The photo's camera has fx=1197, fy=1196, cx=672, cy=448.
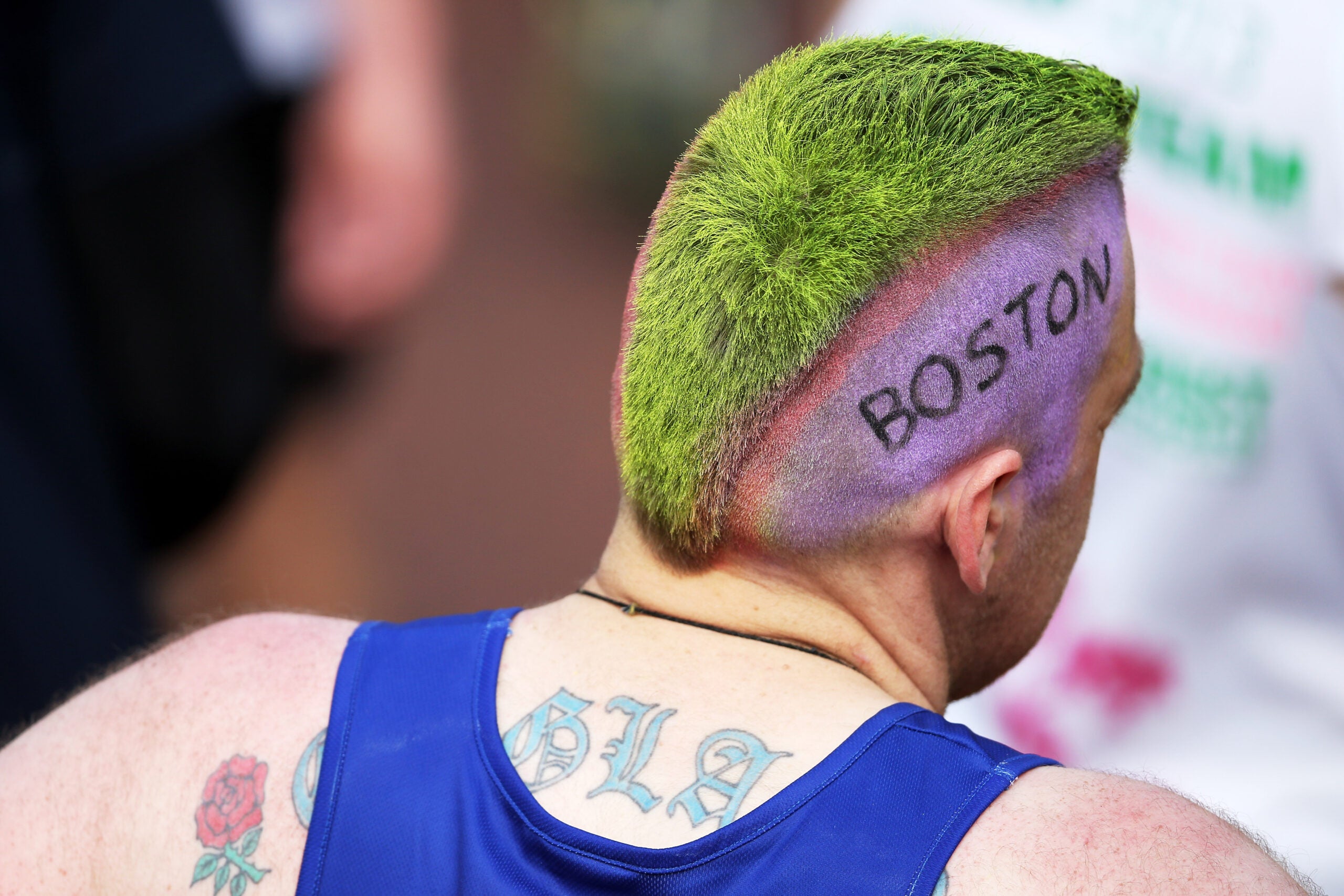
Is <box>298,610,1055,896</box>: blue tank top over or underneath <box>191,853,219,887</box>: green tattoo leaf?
over

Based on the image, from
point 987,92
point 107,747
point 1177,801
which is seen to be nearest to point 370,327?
point 107,747

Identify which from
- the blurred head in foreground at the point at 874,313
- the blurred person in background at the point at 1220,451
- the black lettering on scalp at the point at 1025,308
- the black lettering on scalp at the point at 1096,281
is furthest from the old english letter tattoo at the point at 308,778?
the blurred person in background at the point at 1220,451

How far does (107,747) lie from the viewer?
149 cm

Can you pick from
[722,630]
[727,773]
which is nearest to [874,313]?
[722,630]

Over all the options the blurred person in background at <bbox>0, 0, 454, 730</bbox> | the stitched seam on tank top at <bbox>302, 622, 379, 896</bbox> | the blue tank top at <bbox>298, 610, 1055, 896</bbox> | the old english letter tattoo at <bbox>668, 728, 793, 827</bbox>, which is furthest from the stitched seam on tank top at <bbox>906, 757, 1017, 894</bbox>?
the blurred person in background at <bbox>0, 0, 454, 730</bbox>

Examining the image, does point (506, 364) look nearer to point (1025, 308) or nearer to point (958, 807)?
point (1025, 308)

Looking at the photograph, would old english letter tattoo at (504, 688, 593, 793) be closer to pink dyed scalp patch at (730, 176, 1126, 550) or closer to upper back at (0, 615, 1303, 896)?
upper back at (0, 615, 1303, 896)

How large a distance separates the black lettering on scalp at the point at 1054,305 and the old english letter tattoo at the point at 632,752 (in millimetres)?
668

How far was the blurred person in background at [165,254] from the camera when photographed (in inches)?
115

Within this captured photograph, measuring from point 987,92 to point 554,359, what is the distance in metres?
4.88

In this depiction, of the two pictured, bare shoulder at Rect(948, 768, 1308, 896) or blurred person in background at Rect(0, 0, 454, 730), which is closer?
bare shoulder at Rect(948, 768, 1308, 896)

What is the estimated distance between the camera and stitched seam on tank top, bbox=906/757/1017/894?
1170 mm

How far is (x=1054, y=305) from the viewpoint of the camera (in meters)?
1.49

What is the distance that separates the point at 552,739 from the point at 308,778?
0.95 feet
